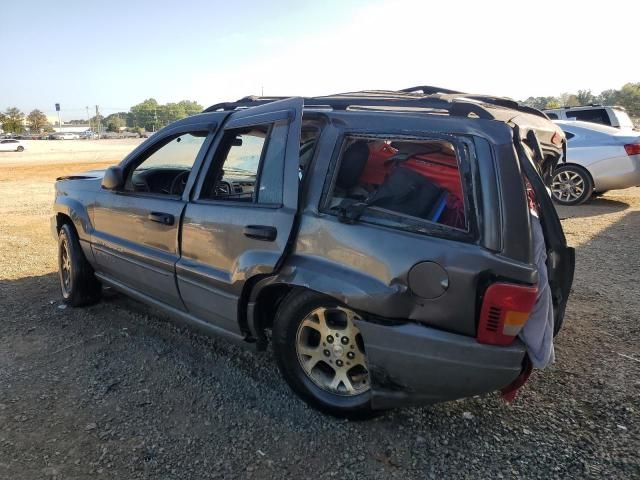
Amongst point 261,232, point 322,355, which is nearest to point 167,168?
point 261,232

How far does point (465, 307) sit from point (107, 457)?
1.96m

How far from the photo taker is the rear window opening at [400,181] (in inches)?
97.4

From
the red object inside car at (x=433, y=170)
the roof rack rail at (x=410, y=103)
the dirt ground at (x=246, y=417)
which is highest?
the roof rack rail at (x=410, y=103)

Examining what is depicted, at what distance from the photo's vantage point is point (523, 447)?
2.59m

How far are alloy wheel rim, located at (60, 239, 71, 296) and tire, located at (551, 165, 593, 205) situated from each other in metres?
8.27

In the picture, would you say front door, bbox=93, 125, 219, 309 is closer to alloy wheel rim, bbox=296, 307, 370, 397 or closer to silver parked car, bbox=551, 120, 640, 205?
alloy wheel rim, bbox=296, 307, 370, 397

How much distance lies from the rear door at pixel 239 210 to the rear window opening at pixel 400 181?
1.03 feet

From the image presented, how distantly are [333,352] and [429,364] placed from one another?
620 mm

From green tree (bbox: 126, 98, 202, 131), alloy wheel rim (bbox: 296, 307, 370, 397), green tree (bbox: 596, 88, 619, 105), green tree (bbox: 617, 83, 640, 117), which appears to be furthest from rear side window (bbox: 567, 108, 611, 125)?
green tree (bbox: 126, 98, 202, 131)

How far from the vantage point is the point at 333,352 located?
2.83 m

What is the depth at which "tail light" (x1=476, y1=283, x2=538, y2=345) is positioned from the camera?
2.26 m

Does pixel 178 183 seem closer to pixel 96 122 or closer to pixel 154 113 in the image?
pixel 154 113

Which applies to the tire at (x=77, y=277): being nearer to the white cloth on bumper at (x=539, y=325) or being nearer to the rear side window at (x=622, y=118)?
the white cloth on bumper at (x=539, y=325)

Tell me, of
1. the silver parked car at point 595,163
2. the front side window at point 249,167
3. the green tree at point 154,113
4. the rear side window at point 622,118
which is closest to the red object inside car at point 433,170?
the front side window at point 249,167
